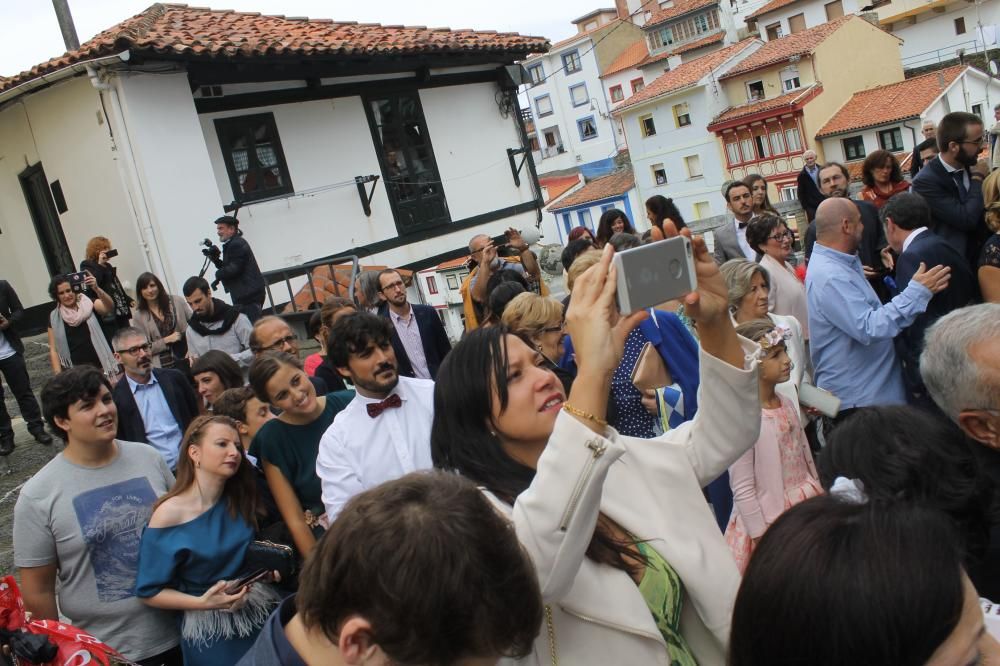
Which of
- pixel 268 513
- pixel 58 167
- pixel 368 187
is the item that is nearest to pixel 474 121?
pixel 368 187

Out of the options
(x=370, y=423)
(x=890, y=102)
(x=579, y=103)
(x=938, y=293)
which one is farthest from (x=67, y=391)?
(x=579, y=103)

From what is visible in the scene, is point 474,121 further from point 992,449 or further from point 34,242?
point 992,449

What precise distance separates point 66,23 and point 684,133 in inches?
1580

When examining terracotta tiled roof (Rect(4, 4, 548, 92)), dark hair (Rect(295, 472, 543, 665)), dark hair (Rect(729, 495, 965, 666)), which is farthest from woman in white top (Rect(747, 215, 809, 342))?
terracotta tiled roof (Rect(4, 4, 548, 92))

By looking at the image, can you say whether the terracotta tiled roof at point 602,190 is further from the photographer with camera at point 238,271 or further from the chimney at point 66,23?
the photographer with camera at point 238,271

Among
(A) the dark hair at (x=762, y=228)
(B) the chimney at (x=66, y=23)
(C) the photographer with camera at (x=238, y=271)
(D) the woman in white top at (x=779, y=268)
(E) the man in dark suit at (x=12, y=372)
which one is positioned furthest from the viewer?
(B) the chimney at (x=66, y=23)

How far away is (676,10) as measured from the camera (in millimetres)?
59781

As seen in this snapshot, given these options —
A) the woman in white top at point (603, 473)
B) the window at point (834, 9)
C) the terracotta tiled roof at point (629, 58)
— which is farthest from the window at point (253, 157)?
the terracotta tiled roof at point (629, 58)

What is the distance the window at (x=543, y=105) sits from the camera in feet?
225

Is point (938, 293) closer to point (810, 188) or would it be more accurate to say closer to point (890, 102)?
point (810, 188)

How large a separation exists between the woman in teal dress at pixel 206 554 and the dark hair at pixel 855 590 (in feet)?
8.31

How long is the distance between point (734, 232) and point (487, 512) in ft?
19.5

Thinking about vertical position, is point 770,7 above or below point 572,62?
below

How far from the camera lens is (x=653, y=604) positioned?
195 cm
